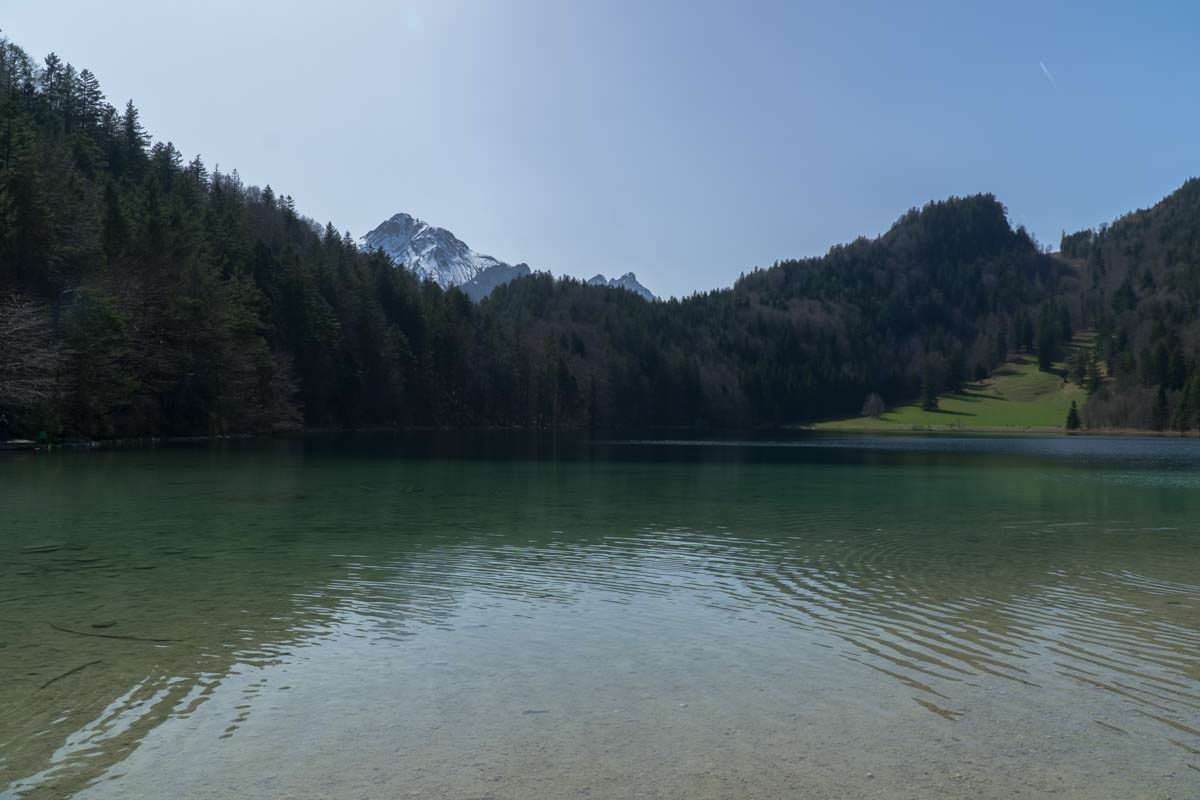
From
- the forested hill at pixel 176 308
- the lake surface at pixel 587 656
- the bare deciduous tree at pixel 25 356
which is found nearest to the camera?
the lake surface at pixel 587 656

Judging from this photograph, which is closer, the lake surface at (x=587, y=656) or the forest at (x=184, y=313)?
the lake surface at (x=587, y=656)

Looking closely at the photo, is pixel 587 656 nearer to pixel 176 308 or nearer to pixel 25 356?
pixel 25 356

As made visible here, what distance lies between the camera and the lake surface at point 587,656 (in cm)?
821

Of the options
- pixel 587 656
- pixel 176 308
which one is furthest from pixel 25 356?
pixel 587 656

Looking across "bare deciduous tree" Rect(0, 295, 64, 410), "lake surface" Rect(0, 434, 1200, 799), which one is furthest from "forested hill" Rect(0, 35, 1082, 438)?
"lake surface" Rect(0, 434, 1200, 799)

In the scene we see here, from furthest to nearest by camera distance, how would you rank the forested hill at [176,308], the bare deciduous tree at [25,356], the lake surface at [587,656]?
the forested hill at [176,308] → the bare deciduous tree at [25,356] → the lake surface at [587,656]

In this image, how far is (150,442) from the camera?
8112 centimetres

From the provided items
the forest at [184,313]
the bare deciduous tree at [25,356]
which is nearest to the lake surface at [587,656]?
the bare deciduous tree at [25,356]

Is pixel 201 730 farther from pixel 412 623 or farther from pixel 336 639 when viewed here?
pixel 412 623

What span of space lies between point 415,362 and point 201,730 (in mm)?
157256

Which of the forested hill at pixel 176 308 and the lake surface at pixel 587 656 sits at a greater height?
the forested hill at pixel 176 308

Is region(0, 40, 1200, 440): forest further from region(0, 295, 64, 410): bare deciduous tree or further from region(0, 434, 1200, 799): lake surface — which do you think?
region(0, 434, 1200, 799): lake surface

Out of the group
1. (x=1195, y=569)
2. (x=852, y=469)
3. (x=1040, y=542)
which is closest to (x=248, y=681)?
(x=1195, y=569)

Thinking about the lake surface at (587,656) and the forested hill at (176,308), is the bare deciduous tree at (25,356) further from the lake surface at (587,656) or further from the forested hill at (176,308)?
the lake surface at (587,656)
